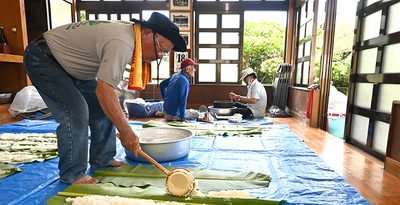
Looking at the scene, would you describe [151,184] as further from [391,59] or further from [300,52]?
[300,52]

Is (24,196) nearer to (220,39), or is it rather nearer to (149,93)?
(149,93)

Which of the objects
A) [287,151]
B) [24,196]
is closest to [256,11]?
[287,151]

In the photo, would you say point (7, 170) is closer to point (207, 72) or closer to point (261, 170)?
point (261, 170)

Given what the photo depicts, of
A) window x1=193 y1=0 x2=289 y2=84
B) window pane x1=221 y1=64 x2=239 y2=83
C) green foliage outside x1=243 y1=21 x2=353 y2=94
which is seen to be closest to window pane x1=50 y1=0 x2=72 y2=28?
window x1=193 y1=0 x2=289 y2=84

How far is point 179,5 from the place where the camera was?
482 centimetres

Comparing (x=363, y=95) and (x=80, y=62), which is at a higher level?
(x=80, y=62)

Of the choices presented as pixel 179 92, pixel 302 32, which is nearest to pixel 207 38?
pixel 302 32

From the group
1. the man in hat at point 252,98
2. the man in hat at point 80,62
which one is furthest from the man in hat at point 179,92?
the man in hat at point 80,62

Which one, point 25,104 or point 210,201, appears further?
point 25,104

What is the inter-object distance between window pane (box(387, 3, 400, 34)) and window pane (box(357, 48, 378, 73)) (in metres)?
0.22

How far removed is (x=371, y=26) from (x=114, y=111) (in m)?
2.42

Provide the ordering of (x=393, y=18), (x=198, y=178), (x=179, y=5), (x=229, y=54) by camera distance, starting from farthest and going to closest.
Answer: (x=229, y=54) → (x=179, y=5) → (x=393, y=18) → (x=198, y=178)

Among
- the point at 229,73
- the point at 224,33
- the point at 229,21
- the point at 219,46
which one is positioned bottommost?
the point at 229,73

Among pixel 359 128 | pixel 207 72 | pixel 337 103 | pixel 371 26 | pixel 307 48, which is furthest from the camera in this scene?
pixel 207 72
